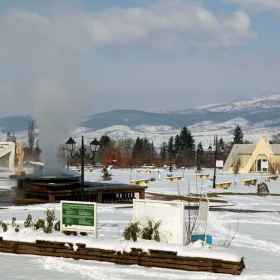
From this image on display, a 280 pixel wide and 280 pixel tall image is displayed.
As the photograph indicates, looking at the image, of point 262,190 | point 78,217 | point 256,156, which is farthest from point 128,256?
point 256,156

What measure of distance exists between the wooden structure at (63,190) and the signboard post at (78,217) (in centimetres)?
1490

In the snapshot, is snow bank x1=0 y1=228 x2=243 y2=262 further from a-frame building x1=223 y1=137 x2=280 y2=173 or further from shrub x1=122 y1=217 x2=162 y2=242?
a-frame building x1=223 y1=137 x2=280 y2=173

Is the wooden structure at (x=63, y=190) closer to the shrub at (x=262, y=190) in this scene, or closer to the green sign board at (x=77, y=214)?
the shrub at (x=262, y=190)

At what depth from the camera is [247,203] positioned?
107ft

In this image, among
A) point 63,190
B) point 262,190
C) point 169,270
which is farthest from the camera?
point 262,190

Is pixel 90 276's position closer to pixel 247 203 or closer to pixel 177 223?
pixel 177 223

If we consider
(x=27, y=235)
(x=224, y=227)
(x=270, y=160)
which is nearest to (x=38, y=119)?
(x=224, y=227)

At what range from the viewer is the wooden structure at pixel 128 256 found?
1047 centimetres

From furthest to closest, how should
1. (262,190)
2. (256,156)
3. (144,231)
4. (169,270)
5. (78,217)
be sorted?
(256,156), (262,190), (78,217), (144,231), (169,270)

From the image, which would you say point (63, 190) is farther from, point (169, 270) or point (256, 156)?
point (256, 156)

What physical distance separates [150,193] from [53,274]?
88.2 ft

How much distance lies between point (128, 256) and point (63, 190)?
55.4 feet

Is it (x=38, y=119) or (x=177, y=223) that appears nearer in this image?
(x=177, y=223)

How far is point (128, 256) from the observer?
11.2 m
